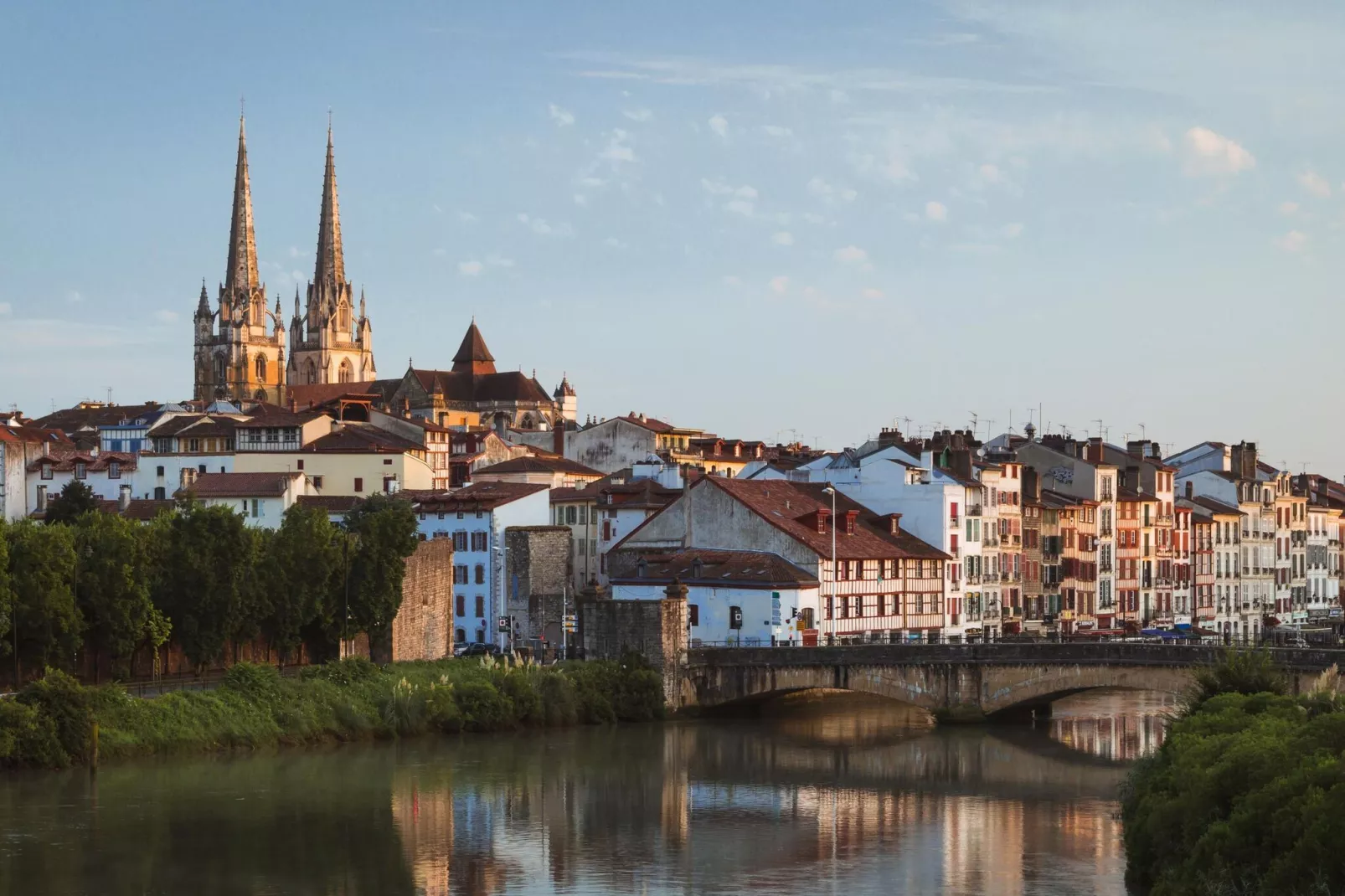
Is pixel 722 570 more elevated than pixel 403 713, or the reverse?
pixel 722 570

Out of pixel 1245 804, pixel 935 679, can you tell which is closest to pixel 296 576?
pixel 935 679

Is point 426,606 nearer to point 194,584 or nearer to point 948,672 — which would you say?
point 194,584

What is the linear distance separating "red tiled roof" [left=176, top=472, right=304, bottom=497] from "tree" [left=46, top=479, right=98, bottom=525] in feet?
13.4

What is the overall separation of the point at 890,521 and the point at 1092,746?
21784 mm

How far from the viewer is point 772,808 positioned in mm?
55812

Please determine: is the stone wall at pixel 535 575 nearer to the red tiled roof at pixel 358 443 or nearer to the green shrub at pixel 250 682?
the green shrub at pixel 250 682

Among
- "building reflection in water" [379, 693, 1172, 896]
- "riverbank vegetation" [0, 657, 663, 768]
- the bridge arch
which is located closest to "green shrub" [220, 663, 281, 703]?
"riverbank vegetation" [0, 657, 663, 768]

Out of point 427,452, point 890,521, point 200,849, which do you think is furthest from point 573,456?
point 200,849

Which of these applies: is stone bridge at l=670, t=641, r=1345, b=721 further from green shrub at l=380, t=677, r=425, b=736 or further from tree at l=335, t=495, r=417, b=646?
tree at l=335, t=495, r=417, b=646

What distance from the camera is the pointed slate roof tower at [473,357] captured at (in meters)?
194

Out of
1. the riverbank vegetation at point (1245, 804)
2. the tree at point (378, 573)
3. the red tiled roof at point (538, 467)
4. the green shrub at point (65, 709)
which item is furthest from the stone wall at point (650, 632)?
the red tiled roof at point (538, 467)

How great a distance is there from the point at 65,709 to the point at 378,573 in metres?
18.5

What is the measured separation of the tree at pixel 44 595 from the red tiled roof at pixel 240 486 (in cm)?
3421

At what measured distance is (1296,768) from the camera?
3406cm
